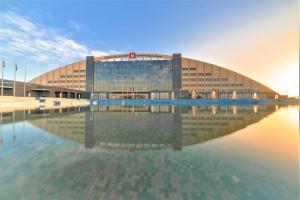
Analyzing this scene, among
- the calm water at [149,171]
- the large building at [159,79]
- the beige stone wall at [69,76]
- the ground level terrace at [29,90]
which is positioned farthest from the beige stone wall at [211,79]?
the calm water at [149,171]

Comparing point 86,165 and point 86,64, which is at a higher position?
point 86,64

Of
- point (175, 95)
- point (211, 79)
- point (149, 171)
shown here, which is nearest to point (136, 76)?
point (175, 95)

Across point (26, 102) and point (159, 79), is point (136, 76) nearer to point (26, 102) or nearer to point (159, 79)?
point (159, 79)

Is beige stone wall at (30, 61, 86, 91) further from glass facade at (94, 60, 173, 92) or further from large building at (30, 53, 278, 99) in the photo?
glass facade at (94, 60, 173, 92)

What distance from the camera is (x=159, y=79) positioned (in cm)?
8081

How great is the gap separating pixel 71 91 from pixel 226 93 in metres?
71.0

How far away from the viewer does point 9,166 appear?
4930 mm

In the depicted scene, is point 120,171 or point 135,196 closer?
point 135,196

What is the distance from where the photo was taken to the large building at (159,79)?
3169 inches

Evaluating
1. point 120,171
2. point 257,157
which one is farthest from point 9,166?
point 257,157

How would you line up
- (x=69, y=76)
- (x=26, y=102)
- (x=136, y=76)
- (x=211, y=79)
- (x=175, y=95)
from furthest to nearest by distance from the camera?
1. (x=69, y=76)
2. (x=211, y=79)
3. (x=136, y=76)
4. (x=175, y=95)
5. (x=26, y=102)

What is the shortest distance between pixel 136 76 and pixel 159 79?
36.2 feet

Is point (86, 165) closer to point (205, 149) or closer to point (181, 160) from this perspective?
point (181, 160)

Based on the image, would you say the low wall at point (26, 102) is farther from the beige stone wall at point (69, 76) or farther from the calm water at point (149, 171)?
the beige stone wall at point (69, 76)
